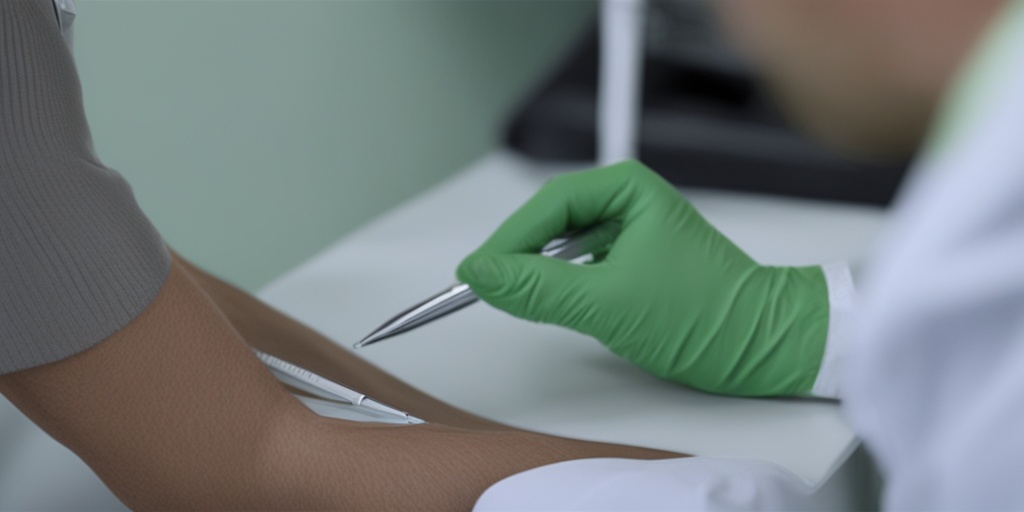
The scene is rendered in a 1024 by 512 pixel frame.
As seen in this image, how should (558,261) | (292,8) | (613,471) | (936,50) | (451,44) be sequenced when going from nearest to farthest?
(936,50) < (613,471) < (558,261) < (292,8) < (451,44)

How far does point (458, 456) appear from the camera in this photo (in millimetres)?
598

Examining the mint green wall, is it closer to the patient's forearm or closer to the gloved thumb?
the patient's forearm

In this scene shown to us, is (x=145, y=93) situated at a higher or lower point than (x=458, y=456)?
higher

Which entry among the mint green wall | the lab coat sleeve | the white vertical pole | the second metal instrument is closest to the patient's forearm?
the second metal instrument

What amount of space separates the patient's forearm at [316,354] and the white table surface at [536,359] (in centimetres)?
4

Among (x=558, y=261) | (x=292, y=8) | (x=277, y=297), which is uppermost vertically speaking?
(x=292, y=8)

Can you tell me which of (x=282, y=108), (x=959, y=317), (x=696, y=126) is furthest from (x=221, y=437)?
(x=696, y=126)

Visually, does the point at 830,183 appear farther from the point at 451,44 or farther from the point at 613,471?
the point at 613,471

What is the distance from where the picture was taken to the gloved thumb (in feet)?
2.34

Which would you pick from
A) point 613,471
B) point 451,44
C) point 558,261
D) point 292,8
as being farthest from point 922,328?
point 451,44

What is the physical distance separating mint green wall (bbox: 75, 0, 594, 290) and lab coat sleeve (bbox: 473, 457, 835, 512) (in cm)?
64

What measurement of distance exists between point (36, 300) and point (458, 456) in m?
0.24

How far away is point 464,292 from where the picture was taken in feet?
2.43

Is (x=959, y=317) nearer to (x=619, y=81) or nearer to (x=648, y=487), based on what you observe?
(x=648, y=487)
